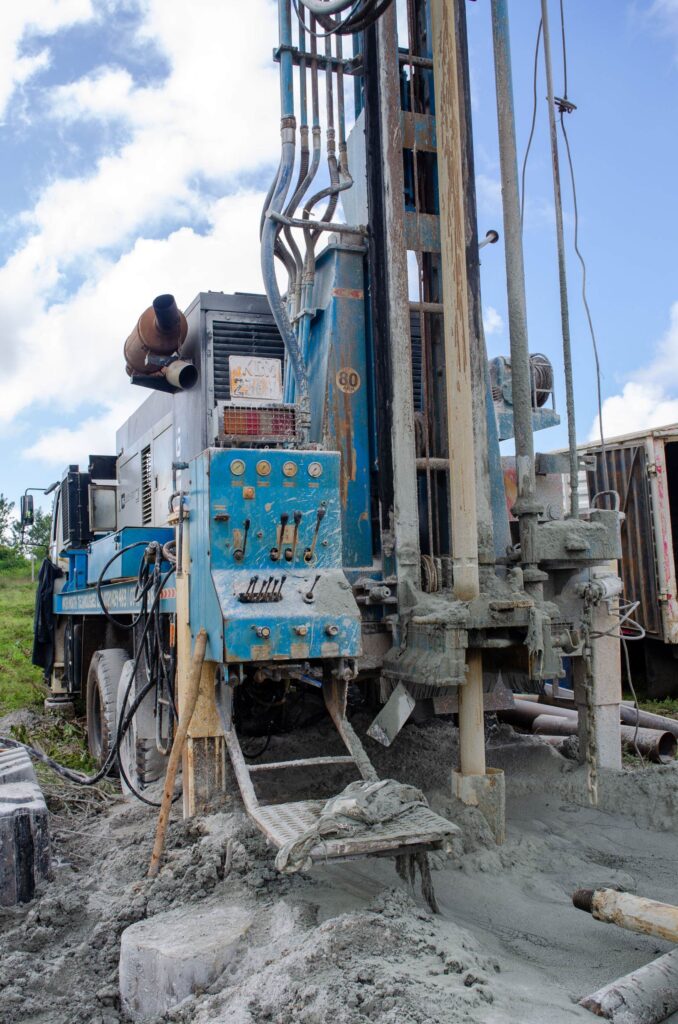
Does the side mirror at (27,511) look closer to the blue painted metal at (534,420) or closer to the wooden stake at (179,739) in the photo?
the blue painted metal at (534,420)

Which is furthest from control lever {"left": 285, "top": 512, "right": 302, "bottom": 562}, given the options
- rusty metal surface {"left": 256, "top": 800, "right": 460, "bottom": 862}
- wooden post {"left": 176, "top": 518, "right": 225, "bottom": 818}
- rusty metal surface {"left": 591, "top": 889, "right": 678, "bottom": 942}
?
rusty metal surface {"left": 591, "top": 889, "right": 678, "bottom": 942}

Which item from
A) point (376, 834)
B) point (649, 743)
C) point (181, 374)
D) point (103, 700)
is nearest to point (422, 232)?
point (181, 374)

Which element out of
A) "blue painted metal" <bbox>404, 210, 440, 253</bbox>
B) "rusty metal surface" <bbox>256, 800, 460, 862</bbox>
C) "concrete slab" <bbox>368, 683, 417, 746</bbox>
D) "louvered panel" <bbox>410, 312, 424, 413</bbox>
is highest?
"blue painted metal" <bbox>404, 210, 440, 253</bbox>

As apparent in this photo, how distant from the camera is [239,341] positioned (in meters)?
6.70

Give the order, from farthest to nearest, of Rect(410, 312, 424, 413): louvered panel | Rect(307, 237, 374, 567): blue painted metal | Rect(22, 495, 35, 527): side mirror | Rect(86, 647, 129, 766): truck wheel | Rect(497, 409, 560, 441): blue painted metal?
Rect(22, 495, 35, 527): side mirror < Rect(86, 647, 129, 766): truck wheel < Rect(497, 409, 560, 441): blue painted metal < Rect(410, 312, 424, 413): louvered panel < Rect(307, 237, 374, 567): blue painted metal

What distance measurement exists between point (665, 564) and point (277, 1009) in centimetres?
935

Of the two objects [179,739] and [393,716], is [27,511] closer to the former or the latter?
[179,739]

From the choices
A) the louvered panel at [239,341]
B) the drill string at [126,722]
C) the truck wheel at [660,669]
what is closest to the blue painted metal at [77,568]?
the drill string at [126,722]

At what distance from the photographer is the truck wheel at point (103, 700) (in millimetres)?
7285

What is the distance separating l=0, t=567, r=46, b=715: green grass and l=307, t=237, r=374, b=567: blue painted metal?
7062 mm

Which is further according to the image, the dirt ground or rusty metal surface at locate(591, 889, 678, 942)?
rusty metal surface at locate(591, 889, 678, 942)

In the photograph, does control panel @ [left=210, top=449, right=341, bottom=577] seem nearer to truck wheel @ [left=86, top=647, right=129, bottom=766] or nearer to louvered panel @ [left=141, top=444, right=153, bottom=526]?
truck wheel @ [left=86, top=647, right=129, bottom=766]

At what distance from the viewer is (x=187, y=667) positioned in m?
4.96

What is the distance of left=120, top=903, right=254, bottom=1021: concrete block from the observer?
336 cm
